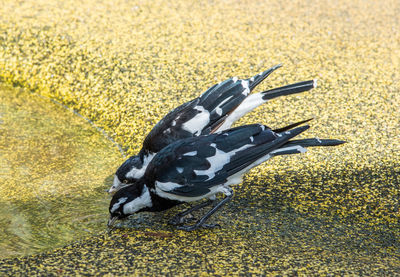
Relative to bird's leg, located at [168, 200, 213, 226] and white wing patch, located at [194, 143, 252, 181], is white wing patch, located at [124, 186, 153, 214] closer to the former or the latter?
bird's leg, located at [168, 200, 213, 226]

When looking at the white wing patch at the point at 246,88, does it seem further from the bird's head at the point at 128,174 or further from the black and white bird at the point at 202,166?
the bird's head at the point at 128,174

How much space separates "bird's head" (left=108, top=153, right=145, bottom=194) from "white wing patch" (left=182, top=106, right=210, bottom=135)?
285 mm

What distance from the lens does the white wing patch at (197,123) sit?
2684 mm

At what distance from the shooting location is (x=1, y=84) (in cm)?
388

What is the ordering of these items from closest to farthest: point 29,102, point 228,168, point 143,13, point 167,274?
point 167,274, point 228,168, point 29,102, point 143,13

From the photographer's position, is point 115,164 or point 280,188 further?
point 115,164

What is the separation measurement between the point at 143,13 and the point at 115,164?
1.90 m

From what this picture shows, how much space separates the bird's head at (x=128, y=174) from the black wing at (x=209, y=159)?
10.9 inches

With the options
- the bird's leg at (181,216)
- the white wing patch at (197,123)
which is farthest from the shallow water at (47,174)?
the white wing patch at (197,123)

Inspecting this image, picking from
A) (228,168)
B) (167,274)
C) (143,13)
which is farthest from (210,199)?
(143,13)

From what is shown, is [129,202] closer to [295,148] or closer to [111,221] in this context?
[111,221]

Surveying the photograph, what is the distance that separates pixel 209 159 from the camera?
7.42 ft

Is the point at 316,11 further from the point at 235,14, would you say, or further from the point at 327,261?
the point at 327,261

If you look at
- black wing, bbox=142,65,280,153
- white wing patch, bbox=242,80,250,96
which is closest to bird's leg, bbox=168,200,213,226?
black wing, bbox=142,65,280,153
